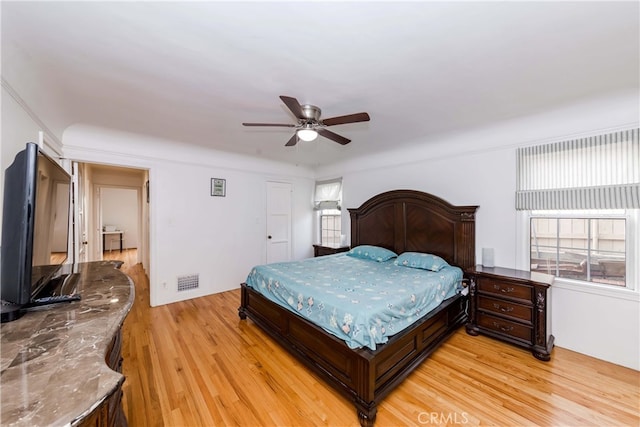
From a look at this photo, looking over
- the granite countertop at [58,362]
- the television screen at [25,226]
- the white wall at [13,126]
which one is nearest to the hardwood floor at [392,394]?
the granite countertop at [58,362]

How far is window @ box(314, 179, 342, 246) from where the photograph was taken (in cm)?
535

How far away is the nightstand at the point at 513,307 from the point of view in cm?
248

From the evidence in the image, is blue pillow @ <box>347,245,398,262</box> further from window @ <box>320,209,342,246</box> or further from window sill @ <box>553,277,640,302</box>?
window sill @ <box>553,277,640,302</box>

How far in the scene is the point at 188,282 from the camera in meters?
4.17

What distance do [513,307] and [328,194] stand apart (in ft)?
12.3

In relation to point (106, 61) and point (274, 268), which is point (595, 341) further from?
point (106, 61)

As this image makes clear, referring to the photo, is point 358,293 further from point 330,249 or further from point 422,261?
point 330,249

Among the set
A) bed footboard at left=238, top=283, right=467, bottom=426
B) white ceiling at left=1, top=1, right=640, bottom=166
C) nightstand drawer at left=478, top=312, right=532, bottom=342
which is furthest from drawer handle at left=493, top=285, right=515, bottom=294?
white ceiling at left=1, top=1, right=640, bottom=166

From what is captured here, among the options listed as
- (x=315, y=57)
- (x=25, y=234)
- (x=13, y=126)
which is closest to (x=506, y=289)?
(x=315, y=57)

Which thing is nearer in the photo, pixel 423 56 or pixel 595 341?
pixel 423 56

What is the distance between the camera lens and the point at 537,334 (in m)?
2.49

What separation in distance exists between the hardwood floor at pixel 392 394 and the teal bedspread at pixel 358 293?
0.50m

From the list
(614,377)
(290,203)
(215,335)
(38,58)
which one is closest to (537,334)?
(614,377)

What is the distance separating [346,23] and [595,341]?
3678 mm
